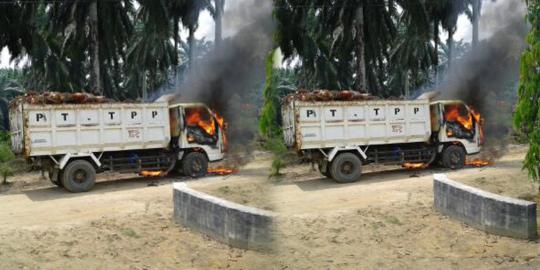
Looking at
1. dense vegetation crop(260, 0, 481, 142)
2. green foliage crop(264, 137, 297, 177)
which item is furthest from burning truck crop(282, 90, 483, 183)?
dense vegetation crop(260, 0, 481, 142)

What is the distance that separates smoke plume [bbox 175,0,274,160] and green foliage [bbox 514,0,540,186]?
529 cm

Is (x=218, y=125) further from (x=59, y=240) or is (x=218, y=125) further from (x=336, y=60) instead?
(x=59, y=240)

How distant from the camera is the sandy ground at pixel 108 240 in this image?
26.6ft

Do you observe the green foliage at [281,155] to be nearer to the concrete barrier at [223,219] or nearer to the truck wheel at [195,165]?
the truck wheel at [195,165]

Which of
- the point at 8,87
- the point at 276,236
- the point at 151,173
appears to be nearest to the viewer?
the point at 276,236

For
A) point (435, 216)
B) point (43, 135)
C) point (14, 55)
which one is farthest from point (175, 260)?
point (14, 55)

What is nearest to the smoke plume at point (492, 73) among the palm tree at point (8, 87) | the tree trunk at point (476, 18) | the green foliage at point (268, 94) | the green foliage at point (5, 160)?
the tree trunk at point (476, 18)

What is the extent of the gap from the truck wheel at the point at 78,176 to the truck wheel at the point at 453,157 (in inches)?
384

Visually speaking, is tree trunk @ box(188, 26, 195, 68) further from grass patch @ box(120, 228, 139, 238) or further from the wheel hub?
the wheel hub

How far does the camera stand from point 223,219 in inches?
328

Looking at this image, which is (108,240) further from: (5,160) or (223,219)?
(5,160)

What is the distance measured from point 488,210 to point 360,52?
325 inches

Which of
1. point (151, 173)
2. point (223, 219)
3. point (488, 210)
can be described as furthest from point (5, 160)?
→ point (488, 210)

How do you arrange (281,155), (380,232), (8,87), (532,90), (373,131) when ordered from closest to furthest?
(380,232), (532,90), (373,131), (281,155), (8,87)
